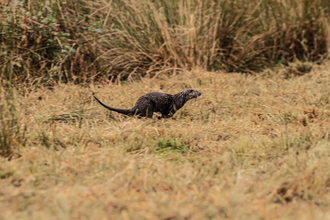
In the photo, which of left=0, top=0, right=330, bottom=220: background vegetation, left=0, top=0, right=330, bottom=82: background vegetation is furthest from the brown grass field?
left=0, top=0, right=330, bottom=82: background vegetation

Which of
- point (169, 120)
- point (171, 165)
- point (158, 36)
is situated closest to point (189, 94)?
point (169, 120)

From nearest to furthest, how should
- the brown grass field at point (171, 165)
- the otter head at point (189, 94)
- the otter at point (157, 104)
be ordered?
the brown grass field at point (171, 165) → the otter at point (157, 104) → the otter head at point (189, 94)

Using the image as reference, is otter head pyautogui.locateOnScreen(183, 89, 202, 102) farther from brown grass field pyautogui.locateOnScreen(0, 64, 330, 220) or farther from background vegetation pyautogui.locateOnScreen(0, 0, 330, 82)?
background vegetation pyautogui.locateOnScreen(0, 0, 330, 82)

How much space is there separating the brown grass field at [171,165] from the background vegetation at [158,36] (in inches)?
44.7

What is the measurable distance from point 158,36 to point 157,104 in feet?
7.53

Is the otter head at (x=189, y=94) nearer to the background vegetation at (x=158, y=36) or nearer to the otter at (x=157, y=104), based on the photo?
the otter at (x=157, y=104)

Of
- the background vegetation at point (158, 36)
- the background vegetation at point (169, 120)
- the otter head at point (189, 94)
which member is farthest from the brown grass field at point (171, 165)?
the background vegetation at point (158, 36)

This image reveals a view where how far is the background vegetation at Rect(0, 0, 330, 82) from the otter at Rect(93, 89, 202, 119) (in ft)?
4.33

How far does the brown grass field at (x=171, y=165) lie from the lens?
1506 mm

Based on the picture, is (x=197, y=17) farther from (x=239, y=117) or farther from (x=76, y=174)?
(x=76, y=174)

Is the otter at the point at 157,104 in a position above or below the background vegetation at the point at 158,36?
below

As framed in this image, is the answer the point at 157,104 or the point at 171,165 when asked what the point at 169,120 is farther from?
the point at 171,165

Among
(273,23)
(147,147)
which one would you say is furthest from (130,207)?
(273,23)

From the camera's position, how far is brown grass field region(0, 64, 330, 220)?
151 cm
